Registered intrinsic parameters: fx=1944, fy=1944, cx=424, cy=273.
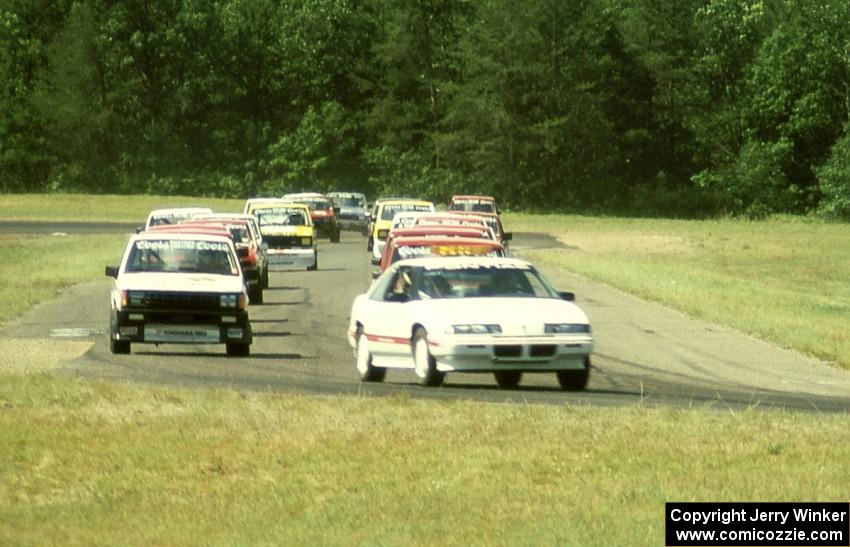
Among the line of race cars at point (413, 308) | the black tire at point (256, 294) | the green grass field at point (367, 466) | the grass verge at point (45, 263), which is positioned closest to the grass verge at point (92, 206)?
the grass verge at point (45, 263)

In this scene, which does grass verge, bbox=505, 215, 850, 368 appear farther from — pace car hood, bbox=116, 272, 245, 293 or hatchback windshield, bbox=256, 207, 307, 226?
pace car hood, bbox=116, 272, 245, 293

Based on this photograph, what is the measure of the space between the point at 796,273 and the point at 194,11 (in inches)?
3009

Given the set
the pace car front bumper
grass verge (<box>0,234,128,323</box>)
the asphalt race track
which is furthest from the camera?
grass verge (<box>0,234,128,323</box>)

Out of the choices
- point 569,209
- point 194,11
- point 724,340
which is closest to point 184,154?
point 194,11

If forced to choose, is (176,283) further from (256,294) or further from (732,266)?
(732,266)

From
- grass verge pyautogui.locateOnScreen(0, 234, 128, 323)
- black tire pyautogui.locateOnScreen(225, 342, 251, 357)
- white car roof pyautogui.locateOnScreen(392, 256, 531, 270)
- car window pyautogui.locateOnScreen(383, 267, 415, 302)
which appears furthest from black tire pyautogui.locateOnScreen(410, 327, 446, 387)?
grass verge pyautogui.locateOnScreen(0, 234, 128, 323)

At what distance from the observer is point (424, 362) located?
20.2 m

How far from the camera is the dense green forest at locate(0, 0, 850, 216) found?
105250 mm

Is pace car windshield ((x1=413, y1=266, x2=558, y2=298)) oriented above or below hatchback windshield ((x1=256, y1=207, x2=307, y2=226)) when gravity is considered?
above

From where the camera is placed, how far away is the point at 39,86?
12431 centimetres

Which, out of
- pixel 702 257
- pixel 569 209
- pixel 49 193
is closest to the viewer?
pixel 702 257

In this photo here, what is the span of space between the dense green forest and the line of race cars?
7168cm

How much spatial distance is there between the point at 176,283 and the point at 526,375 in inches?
197

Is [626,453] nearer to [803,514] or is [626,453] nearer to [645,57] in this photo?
[803,514]
